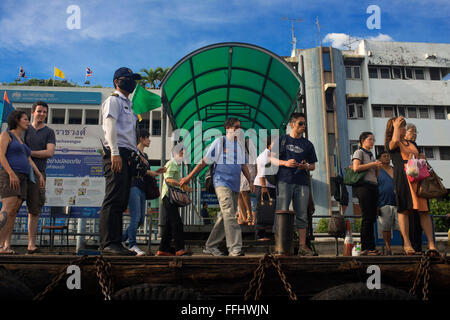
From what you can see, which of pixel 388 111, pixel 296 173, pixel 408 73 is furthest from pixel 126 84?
pixel 408 73

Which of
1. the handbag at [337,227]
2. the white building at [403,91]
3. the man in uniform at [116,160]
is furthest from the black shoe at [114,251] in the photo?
the white building at [403,91]

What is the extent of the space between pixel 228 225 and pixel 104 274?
6.32 feet

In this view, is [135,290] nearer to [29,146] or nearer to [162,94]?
[29,146]

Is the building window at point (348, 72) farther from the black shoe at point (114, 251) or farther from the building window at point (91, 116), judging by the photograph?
the black shoe at point (114, 251)

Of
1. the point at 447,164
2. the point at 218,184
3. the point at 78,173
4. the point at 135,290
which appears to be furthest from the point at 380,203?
the point at 447,164

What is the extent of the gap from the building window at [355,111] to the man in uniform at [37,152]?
30.4 metres

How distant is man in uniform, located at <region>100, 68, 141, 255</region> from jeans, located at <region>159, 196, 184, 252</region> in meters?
1.70

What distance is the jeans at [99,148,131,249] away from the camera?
13.2ft

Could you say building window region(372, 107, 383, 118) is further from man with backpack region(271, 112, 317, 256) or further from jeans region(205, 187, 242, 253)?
jeans region(205, 187, 242, 253)

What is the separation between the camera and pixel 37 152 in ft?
17.0

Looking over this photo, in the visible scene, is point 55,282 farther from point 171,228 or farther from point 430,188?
point 430,188

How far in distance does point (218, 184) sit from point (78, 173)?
16.1 feet

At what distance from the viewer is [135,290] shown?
9.36 ft

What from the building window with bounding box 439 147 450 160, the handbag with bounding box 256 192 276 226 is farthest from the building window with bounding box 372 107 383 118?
the handbag with bounding box 256 192 276 226
